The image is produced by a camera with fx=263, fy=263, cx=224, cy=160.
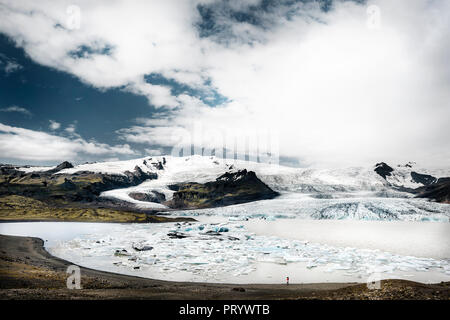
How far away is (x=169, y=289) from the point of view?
61.6ft

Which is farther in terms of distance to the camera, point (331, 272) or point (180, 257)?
point (180, 257)

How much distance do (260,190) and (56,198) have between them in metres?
136

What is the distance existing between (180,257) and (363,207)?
77220 mm

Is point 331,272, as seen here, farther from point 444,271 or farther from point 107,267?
point 107,267

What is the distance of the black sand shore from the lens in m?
14.5

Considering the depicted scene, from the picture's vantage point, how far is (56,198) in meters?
164

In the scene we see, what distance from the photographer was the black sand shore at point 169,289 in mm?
14461

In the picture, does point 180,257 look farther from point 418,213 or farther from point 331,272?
point 418,213

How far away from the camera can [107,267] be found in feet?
91.1
